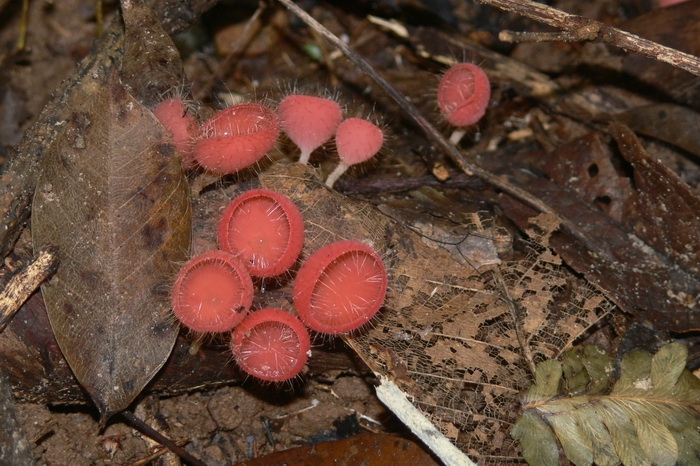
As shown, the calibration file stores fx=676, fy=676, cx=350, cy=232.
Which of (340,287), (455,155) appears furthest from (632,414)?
(455,155)

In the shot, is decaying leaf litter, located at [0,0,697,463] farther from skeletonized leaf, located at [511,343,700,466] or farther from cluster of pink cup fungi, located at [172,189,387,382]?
cluster of pink cup fungi, located at [172,189,387,382]

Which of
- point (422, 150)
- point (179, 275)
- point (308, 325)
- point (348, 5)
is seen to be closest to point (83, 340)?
point (179, 275)

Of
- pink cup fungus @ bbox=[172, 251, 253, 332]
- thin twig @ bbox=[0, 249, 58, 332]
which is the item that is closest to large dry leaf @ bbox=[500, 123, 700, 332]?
pink cup fungus @ bbox=[172, 251, 253, 332]

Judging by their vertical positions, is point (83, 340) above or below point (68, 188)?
below

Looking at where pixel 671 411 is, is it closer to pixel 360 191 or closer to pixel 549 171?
pixel 549 171

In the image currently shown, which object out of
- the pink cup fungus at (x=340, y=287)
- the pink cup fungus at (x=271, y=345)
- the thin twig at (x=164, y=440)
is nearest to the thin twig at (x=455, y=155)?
the pink cup fungus at (x=340, y=287)

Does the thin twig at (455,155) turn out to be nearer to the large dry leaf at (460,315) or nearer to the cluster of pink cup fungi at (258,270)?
the large dry leaf at (460,315)

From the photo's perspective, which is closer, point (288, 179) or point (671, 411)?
point (671, 411)
